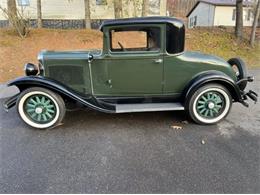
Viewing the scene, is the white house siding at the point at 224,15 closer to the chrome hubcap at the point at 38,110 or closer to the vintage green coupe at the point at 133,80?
the vintage green coupe at the point at 133,80

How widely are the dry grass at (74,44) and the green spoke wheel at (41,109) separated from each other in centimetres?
493

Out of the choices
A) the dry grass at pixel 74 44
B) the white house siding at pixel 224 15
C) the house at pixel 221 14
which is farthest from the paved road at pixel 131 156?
the white house siding at pixel 224 15

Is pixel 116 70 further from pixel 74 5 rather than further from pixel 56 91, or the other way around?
pixel 74 5

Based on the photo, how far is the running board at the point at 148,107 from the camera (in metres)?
3.47

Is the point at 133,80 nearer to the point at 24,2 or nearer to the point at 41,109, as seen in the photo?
the point at 41,109

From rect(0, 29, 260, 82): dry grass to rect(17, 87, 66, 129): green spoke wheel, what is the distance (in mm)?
4928

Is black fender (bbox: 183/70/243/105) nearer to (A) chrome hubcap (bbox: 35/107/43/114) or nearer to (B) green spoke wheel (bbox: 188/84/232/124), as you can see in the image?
(B) green spoke wheel (bbox: 188/84/232/124)

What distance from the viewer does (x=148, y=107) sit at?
11.6 ft

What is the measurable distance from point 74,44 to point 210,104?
7.84 metres

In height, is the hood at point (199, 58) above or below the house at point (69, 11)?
below

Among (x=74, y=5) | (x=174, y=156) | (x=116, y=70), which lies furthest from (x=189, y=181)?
(x=74, y=5)

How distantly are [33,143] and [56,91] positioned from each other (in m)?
0.83

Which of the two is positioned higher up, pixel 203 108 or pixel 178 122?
pixel 203 108

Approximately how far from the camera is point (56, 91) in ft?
11.2
